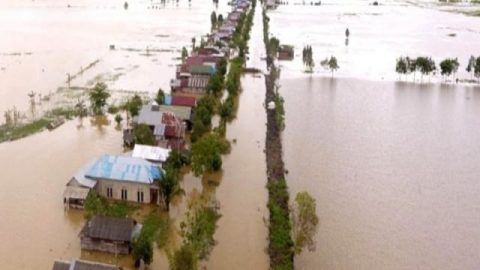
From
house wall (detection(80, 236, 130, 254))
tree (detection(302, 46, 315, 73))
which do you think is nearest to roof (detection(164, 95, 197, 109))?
house wall (detection(80, 236, 130, 254))

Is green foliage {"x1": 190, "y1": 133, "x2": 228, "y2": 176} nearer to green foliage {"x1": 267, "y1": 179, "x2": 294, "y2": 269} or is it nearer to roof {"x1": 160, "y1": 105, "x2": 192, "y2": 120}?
green foliage {"x1": 267, "y1": 179, "x2": 294, "y2": 269}

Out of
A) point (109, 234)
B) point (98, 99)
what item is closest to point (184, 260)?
point (109, 234)

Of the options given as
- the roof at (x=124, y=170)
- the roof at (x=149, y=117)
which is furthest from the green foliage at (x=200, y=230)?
the roof at (x=149, y=117)

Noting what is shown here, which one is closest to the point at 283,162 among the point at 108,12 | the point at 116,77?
the point at 116,77

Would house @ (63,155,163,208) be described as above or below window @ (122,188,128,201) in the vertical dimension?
above

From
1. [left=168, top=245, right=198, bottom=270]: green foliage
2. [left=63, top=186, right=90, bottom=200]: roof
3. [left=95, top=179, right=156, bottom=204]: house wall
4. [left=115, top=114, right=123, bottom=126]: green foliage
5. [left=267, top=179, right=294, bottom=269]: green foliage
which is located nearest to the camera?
[left=168, top=245, right=198, bottom=270]: green foliage

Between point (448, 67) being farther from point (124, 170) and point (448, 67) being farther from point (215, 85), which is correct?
point (124, 170)
